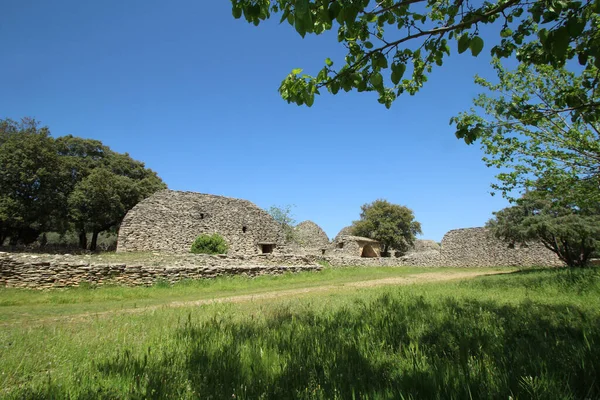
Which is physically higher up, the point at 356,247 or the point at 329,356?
the point at 356,247

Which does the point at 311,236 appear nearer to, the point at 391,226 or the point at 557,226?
the point at 391,226

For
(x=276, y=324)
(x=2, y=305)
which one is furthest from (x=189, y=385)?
→ (x=2, y=305)

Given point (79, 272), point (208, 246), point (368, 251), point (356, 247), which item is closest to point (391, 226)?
point (368, 251)

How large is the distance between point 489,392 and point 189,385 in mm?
2547

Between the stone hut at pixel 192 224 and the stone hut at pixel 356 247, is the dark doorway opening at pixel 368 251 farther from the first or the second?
the stone hut at pixel 192 224

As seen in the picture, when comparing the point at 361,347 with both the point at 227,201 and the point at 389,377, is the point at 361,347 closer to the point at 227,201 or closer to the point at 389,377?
the point at 389,377

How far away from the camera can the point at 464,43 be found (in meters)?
3.62

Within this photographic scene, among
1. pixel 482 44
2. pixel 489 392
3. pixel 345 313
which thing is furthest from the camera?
pixel 345 313

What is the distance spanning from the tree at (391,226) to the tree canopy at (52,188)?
32496 millimetres

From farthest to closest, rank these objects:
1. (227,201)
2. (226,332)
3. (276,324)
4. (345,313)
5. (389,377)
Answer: (227,201)
(345,313)
(276,324)
(226,332)
(389,377)

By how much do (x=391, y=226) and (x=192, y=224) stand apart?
30261mm

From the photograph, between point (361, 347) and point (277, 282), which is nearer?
point (361, 347)

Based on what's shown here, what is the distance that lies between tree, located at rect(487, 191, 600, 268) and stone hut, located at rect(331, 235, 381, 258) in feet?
63.8

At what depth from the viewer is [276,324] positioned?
5.27m
